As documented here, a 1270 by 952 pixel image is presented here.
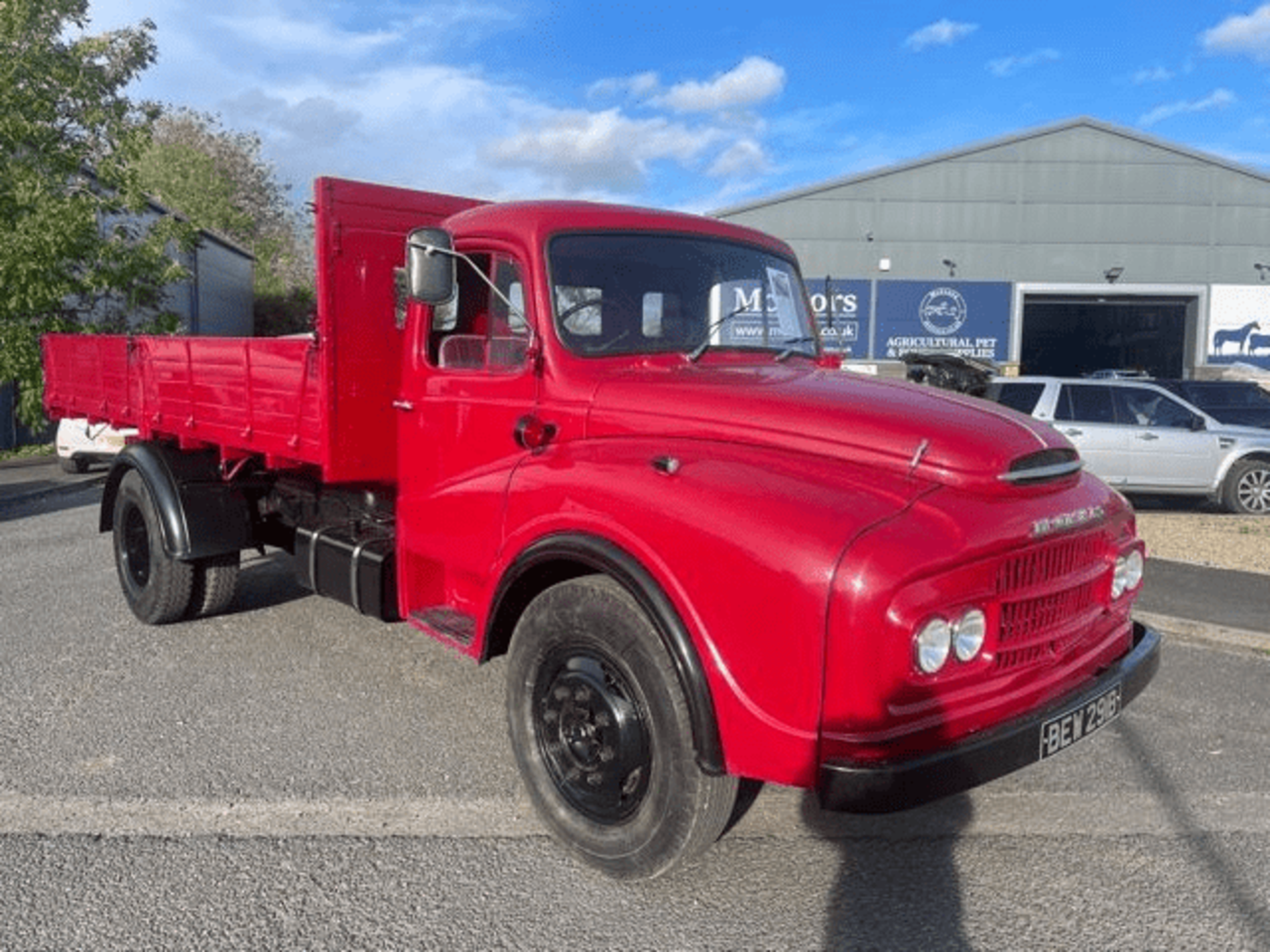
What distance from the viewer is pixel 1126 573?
3572mm

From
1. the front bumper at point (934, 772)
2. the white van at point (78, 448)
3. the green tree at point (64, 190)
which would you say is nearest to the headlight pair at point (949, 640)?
the front bumper at point (934, 772)

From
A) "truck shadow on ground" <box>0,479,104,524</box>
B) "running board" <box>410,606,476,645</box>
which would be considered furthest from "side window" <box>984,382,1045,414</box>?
"truck shadow on ground" <box>0,479,104,524</box>

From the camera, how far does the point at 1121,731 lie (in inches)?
187

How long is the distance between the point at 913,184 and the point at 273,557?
25528mm

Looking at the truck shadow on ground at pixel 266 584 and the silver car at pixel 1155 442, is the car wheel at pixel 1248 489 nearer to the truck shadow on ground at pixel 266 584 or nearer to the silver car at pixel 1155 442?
the silver car at pixel 1155 442

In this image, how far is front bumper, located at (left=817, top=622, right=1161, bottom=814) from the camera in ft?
8.64

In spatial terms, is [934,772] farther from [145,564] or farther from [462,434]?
[145,564]

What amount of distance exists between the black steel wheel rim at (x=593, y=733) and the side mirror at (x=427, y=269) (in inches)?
56.6

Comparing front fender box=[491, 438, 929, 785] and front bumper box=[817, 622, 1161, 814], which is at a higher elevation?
front fender box=[491, 438, 929, 785]

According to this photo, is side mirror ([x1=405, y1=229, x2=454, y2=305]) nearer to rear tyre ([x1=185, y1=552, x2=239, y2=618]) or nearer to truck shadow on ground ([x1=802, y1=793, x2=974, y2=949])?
truck shadow on ground ([x1=802, y1=793, x2=974, y2=949])

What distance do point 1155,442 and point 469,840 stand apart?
10.6m

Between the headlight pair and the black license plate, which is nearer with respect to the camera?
the headlight pair

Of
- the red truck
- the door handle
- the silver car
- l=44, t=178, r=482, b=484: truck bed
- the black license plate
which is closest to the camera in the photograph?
the red truck

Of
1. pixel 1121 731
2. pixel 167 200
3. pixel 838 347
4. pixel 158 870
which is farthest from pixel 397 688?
pixel 167 200
